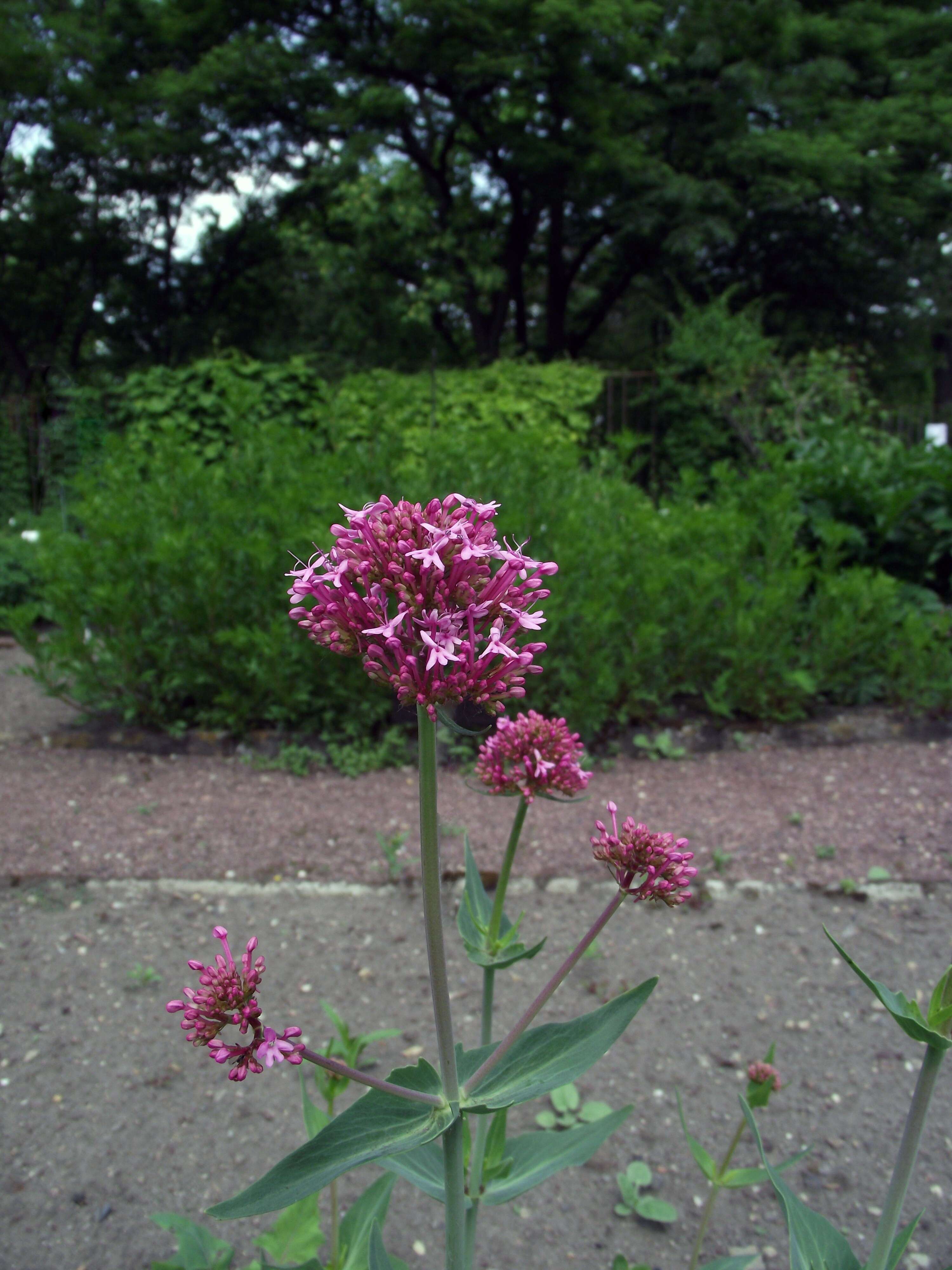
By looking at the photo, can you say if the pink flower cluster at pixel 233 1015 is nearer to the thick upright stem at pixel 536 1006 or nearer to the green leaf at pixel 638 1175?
the thick upright stem at pixel 536 1006

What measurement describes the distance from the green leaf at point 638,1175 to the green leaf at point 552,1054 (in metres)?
1.27

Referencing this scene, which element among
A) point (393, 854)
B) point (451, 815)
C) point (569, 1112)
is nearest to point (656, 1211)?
point (569, 1112)

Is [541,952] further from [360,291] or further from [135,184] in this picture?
[135,184]

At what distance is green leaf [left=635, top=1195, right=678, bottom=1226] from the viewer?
6.52 feet

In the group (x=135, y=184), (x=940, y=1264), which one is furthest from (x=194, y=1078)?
(x=135, y=184)

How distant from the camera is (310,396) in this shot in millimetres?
10414

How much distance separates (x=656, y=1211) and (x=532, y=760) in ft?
4.04

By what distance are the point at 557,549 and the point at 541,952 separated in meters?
2.12

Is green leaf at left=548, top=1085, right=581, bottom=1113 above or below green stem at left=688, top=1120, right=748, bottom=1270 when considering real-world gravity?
below

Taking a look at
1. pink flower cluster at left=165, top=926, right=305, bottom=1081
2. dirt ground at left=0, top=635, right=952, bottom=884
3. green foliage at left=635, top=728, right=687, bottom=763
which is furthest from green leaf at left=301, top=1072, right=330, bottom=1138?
green foliage at left=635, top=728, right=687, bottom=763

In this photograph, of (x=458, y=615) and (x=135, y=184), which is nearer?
(x=458, y=615)

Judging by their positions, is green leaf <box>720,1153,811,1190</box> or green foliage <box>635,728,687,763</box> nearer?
green leaf <box>720,1153,811,1190</box>

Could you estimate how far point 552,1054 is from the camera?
3.53 ft

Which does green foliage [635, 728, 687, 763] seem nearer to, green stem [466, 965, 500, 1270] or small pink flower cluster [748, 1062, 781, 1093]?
small pink flower cluster [748, 1062, 781, 1093]
